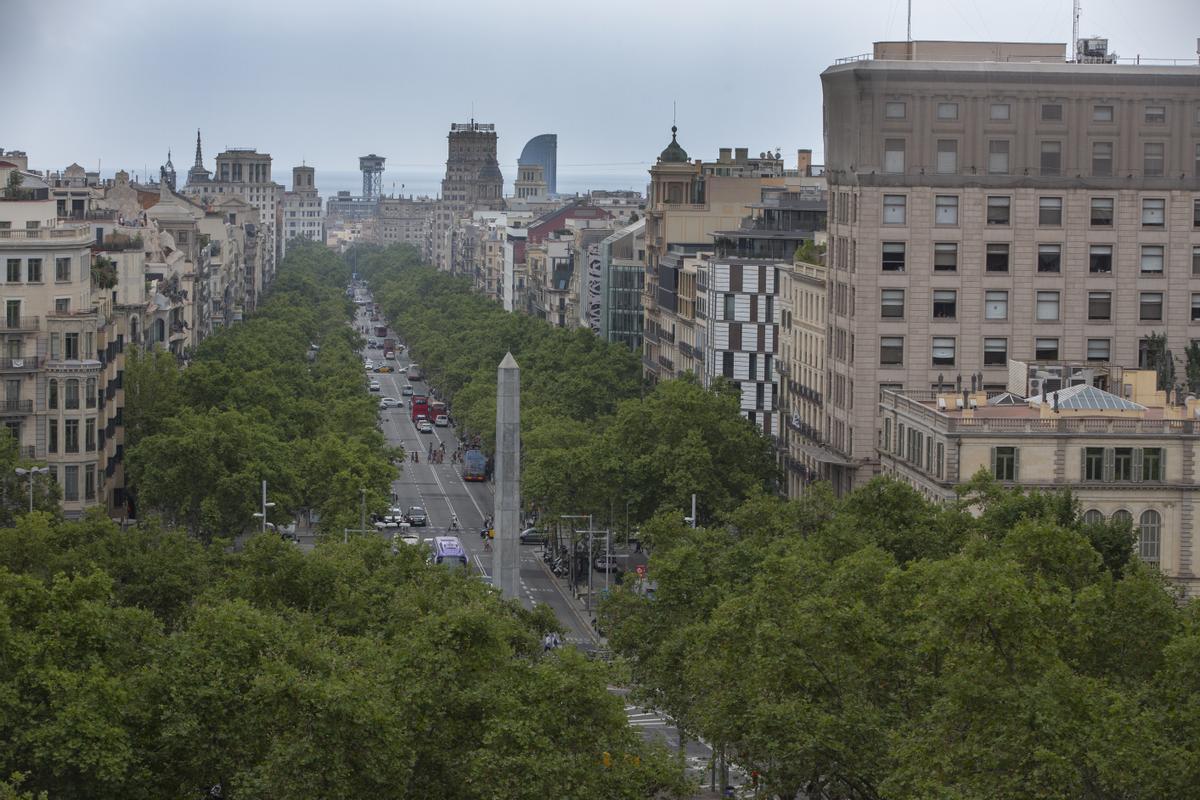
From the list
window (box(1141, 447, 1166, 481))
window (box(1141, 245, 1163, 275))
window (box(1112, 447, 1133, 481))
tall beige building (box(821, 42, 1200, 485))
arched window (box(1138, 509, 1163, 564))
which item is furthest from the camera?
window (box(1141, 245, 1163, 275))

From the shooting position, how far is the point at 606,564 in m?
137

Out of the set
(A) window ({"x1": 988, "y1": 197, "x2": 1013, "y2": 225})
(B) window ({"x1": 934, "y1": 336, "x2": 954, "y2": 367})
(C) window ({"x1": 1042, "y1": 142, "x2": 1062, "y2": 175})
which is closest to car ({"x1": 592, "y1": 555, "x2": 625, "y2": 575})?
(B) window ({"x1": 934, "y1": 336, "x2": 954, "y2": 367})

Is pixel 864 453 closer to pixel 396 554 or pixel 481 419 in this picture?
pixel 396 554

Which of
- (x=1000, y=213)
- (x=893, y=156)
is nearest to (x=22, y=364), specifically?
(x=893, y=156)

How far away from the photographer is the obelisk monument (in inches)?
4188

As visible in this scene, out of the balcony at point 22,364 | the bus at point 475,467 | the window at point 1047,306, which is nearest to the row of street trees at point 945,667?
the window at point 1047,306

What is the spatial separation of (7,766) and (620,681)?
61.9ft

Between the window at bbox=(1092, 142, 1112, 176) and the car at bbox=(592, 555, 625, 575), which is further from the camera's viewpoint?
the car at bbox=(592, 555, 625, 575)

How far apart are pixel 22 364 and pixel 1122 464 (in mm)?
56277

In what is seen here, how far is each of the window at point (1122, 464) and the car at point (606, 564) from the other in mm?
39147

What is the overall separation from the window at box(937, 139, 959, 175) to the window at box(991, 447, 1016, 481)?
25.1 meters

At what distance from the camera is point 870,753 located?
227 ft

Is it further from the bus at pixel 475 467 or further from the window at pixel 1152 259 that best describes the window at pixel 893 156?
the bus at pixel 475 467

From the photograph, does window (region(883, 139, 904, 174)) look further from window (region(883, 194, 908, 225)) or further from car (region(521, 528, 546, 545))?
car (region(521, 528, 546, 545))
